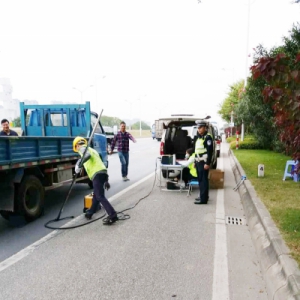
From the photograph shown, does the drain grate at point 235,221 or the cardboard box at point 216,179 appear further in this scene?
the cardboard box at point 216,179

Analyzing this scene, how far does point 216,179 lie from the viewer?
28.9 feet

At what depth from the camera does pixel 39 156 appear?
230 inches

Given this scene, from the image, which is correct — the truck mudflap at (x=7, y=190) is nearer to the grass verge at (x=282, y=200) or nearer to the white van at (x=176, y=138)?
the grass verge at (x=282, y=200)

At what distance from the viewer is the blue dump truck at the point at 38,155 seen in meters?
5.17

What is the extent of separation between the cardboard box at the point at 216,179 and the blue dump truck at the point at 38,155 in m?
3.20

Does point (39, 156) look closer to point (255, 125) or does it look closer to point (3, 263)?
point (3, 263)

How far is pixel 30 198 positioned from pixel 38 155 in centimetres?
80

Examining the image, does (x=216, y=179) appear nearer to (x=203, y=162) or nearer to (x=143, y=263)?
(x=203, y=162)

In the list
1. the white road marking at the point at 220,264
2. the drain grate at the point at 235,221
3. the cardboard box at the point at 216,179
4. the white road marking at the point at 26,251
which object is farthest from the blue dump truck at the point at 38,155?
the drain grate at the point at 235,221

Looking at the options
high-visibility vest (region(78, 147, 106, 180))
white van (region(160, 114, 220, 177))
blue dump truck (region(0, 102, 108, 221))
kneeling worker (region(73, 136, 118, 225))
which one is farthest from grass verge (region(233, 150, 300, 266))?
blue dump truck (region(0, 102, 108, 221))

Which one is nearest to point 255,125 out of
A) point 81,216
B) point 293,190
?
point 293,190

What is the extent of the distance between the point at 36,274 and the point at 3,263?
2.01ft

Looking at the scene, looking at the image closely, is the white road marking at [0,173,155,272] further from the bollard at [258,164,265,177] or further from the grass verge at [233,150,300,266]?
the bollard at [258,164,265,177]

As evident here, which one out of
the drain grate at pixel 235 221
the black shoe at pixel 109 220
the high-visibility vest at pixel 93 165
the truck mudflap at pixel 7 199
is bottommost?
the drain grate at pixel 235 221
